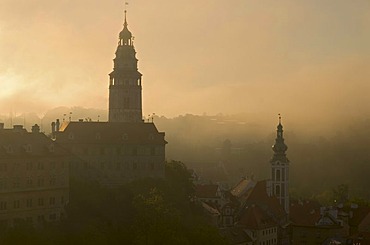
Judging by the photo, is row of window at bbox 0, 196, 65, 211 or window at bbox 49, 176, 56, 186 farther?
window at bbox 49, 176, 56, 186

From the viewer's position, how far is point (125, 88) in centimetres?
10325

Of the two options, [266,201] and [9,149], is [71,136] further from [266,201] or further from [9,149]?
[266,201]

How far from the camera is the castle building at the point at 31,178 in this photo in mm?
64438

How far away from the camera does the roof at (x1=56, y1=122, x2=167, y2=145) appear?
81375 mm

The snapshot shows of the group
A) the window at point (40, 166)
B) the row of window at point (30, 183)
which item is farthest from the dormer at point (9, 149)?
the window at point (40, 166)

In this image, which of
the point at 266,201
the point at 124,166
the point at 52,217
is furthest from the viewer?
the point at 266,201

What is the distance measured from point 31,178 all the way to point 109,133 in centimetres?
1680

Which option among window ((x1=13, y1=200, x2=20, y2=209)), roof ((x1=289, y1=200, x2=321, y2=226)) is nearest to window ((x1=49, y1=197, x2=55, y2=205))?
window ((x1=13, y1=200, x2=20, y2=209))

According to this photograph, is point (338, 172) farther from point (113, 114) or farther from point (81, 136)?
point (81, 136)

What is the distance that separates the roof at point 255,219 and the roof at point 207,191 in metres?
15.9

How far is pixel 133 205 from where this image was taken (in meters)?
73.7

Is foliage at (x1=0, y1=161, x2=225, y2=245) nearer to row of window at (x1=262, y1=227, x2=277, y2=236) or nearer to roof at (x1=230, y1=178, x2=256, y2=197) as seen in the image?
row of window at (x1=262, y1=227, x2=277, y2=236)

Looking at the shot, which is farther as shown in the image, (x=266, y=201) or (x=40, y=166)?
(x=266, y=201)

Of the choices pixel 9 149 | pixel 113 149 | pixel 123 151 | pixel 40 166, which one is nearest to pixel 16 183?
pixel 9 149
